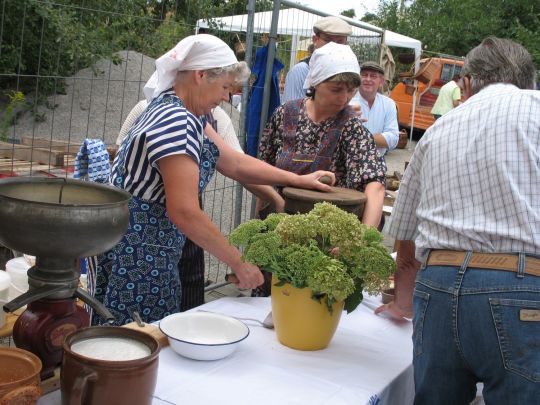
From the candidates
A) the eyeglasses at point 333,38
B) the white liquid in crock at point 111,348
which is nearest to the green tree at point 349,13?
the eyeglasses at point 333,38

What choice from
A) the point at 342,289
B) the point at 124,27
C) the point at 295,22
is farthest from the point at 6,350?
the point at 295,22

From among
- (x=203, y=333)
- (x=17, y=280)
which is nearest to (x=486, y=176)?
(x=203, y=333)

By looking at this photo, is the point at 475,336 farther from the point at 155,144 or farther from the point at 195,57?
the point at 195,57

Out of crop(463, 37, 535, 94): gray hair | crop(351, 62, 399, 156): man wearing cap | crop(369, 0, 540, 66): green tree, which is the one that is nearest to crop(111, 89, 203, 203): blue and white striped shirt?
crop(463, 37, 535, 94): gray hair

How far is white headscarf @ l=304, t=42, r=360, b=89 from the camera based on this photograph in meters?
2.86

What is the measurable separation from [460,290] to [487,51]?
2.37ft

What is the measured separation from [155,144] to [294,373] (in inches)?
30.9

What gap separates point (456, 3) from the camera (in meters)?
22.5

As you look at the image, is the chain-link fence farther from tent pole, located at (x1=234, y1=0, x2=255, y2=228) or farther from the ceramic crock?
the ceramic crock

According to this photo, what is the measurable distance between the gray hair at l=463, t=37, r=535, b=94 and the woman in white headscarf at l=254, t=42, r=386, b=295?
2.77 feet

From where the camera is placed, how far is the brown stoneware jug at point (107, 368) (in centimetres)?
121

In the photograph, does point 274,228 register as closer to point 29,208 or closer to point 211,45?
point 211,45

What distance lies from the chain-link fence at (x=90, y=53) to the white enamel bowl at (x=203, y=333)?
1930 millimetres

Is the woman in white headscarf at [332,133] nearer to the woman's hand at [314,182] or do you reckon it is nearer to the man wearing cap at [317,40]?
the woman's hand at [314,182]
